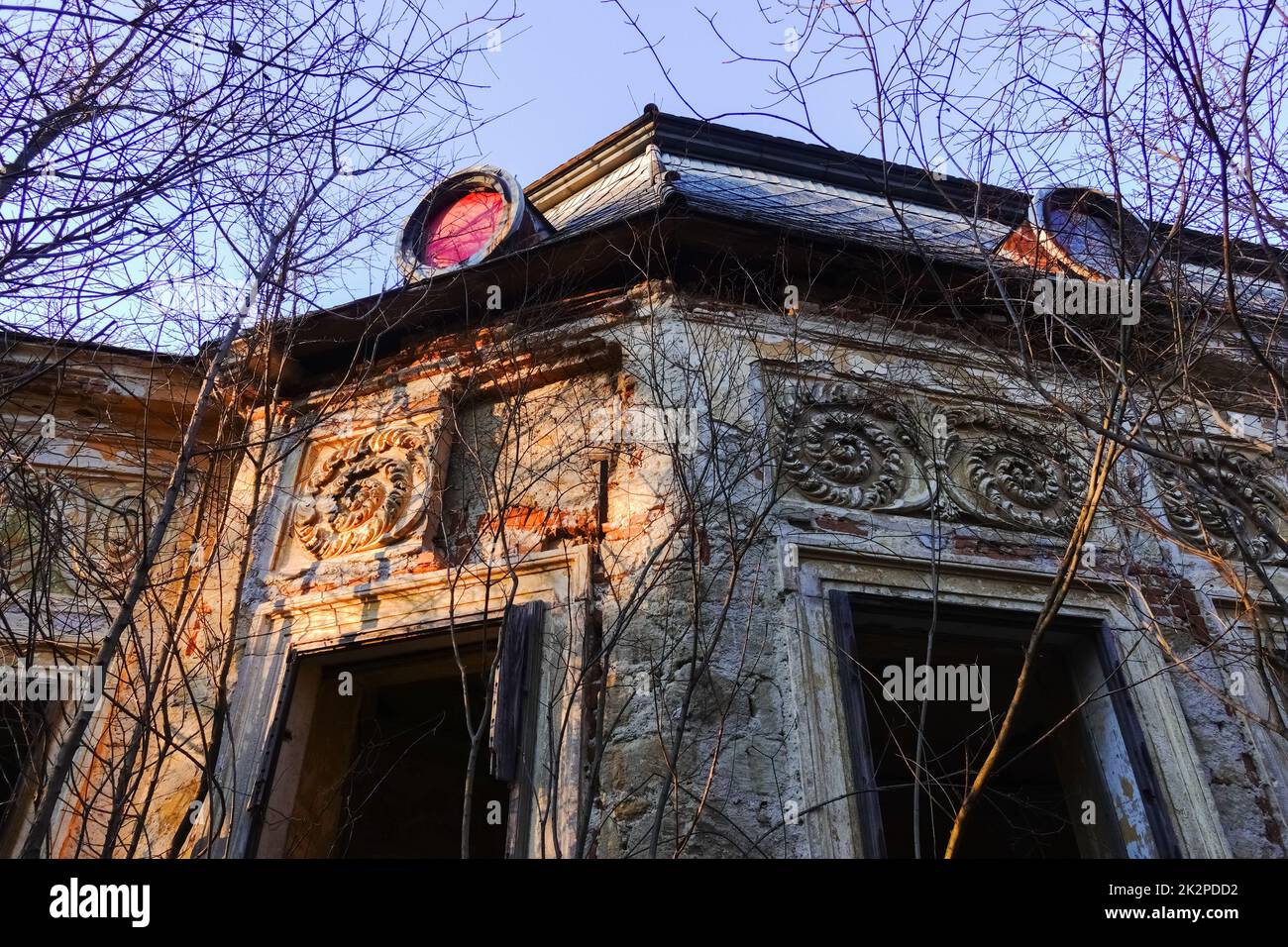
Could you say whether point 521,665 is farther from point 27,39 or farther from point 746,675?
point 27,39

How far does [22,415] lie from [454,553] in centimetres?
309

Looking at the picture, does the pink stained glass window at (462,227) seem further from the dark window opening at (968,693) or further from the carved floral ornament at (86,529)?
the dark window opening at (968,693)

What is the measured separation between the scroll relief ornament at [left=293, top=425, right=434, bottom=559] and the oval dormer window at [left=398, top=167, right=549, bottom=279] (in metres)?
0.99

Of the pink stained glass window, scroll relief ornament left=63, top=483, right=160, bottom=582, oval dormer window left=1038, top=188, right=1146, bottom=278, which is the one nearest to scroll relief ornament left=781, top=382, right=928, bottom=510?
oval dormer window left=1038, top=188, right=1146, bottom=278

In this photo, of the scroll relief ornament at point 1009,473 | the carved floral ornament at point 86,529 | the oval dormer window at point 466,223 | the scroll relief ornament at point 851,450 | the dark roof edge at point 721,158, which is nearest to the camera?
the scroll relief ornament at point 851,450

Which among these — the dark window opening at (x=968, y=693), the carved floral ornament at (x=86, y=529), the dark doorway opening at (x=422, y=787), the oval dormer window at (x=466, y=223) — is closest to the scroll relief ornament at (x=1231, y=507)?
the dark window opening at (x=968, y=693)

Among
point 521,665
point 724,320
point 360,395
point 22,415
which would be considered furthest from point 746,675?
point 22,415

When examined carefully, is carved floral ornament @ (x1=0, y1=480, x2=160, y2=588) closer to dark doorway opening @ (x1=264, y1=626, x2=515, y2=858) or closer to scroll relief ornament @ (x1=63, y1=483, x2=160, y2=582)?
scroll relief ornament @ (x1=63, y1=483, x2=160, y2=582)

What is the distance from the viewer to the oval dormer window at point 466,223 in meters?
5.46

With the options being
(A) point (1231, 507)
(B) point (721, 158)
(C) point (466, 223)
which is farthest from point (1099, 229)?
(B) point (721, 158)

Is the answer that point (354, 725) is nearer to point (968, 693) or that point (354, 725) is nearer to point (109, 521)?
point (109, 521)

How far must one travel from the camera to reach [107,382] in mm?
5523

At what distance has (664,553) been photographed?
393cm

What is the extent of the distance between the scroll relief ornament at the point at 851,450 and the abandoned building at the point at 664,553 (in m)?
0.02
